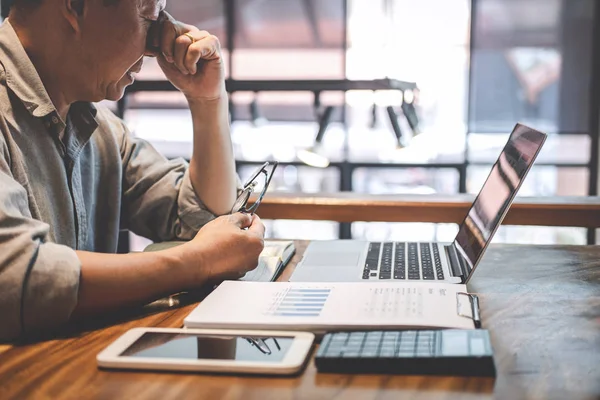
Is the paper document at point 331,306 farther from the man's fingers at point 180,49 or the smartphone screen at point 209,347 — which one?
the man's fingers at point 180,49

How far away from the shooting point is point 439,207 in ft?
Result: 7.27

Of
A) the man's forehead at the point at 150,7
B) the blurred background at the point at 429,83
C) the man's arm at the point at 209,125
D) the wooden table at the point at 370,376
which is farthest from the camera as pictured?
the blurred background at the point at 429,83

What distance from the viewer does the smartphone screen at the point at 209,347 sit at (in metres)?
0.87

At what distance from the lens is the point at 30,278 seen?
3.12 feet

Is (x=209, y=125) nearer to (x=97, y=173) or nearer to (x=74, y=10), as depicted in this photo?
(x=97, y=173)

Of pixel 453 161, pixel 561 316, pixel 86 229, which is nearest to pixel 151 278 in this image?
pixel 86 229

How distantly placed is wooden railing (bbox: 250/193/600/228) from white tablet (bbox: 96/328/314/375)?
1.31 metres

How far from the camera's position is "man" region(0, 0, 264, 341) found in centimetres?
98

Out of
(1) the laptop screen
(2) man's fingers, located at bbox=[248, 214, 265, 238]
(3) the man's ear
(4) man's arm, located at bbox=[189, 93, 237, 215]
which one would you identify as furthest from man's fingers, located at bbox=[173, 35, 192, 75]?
(1) the laptop screen

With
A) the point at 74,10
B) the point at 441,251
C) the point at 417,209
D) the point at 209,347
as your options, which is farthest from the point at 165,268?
the point at 417,209

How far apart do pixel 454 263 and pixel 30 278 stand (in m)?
0.83

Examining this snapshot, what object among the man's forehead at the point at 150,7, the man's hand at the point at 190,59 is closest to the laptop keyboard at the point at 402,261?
the man's hand at the point at 190,59

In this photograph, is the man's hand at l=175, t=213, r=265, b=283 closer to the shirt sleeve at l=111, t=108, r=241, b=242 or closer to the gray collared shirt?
the gray collared shirt

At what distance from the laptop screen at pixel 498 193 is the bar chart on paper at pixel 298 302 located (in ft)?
1.01
